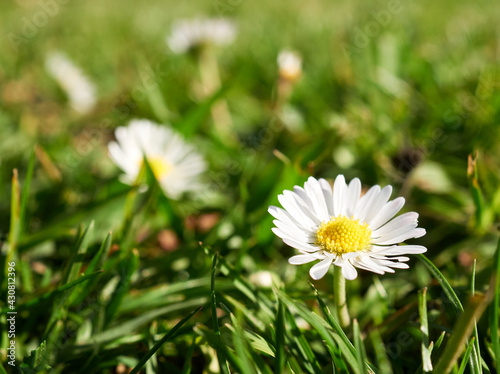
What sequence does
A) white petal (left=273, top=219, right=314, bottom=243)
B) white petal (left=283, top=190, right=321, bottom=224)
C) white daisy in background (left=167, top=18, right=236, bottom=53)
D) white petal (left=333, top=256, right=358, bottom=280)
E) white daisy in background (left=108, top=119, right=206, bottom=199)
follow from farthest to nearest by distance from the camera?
white daisy in background (left=167, top=18, right=236, bottom=53), white daisy in background (left=108, top=119, right=206, bottom=199), white petal (left=283, top=190, right=321, bottom=224), white petal (left=273, top=219, right=314, bottom=243), white petal (left=333, top=256, right=358, bottom=280)

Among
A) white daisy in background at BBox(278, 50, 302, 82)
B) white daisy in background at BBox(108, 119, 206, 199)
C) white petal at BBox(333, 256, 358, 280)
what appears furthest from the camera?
white daisy in background at BBox(278, 50, 302, 82)

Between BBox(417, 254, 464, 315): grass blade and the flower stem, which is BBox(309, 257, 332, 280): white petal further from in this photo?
BBox(417, 254, 464, 315): grass blade

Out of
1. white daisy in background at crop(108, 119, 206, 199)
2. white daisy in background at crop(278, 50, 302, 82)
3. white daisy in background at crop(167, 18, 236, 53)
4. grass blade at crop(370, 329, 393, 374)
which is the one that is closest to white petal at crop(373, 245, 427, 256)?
grass blade at crop(370, 329, 393, 374)

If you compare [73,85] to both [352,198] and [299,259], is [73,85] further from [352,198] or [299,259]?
[299,259]

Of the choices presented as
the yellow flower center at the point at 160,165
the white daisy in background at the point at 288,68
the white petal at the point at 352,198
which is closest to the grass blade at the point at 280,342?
the white petal at the point at 352,198

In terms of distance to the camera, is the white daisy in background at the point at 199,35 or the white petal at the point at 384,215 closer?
the white petal at the point at 384,215

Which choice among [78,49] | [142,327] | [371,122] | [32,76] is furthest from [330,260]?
[78,49]

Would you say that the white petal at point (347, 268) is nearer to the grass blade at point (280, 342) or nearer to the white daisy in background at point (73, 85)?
the grass blade at point (280, 342)
